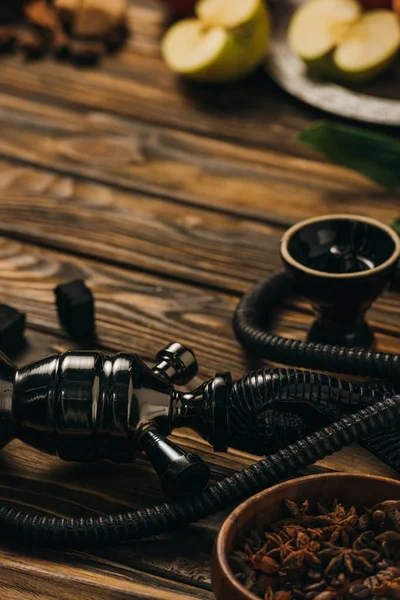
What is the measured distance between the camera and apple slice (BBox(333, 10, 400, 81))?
1.62 m

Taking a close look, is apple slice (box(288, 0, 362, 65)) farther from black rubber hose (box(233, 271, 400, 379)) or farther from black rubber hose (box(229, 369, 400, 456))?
black rubber hose (box(229, 369, 400, 456))

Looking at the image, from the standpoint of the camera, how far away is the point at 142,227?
1394 millimetres

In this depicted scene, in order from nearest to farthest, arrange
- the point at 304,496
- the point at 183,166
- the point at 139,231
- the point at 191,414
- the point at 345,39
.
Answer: the point at 304,496 → the point at 191,414 → the point at 139,231 → the point at 183,166 → the point at 345,39

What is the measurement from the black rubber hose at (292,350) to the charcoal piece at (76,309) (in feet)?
0.59

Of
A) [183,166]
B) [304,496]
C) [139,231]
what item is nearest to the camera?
[304,496]

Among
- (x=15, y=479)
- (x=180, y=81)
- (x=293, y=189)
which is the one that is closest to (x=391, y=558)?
(x=15, y=479)

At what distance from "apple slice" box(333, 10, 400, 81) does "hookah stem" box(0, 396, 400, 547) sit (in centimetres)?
89

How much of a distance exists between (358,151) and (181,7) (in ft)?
2.29

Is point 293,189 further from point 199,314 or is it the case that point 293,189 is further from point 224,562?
point 224,562

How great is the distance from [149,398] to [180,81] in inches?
39.9

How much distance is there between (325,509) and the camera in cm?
84

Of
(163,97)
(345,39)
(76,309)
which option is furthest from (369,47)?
(76,309)

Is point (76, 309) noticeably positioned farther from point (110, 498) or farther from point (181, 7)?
point (181, 7)

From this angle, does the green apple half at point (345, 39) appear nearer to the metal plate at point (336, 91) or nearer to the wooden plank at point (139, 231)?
the metal plate at point (336, 91)
